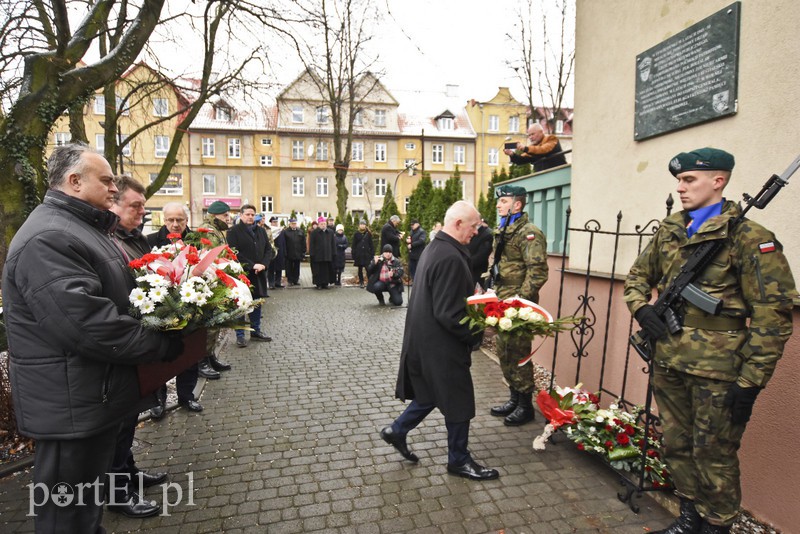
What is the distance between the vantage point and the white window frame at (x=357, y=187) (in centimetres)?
4247

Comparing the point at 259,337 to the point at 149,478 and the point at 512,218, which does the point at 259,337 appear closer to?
the point at 149,478

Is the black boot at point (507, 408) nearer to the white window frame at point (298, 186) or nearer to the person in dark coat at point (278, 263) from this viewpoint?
the person in dark coat at point (278, 263)

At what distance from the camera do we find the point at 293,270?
14602mm

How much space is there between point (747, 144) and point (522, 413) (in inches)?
112

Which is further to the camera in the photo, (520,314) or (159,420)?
(159,420)

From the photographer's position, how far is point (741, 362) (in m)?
2.43

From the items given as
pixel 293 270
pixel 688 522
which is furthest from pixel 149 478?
pixel 293 270

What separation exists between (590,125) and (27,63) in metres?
5.63

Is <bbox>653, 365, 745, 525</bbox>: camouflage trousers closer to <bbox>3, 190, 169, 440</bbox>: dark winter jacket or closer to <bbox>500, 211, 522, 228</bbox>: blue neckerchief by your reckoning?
<bbox>500, 211, 522, 228</bbox>: blue neckerchief

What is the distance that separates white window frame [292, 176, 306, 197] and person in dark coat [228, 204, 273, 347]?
112 feet

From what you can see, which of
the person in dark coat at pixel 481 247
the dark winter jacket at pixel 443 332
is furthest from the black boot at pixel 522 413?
the person in dark coat at pixel 481 247

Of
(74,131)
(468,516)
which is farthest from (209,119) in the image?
(468,516)

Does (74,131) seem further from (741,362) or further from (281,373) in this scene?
(741,362)

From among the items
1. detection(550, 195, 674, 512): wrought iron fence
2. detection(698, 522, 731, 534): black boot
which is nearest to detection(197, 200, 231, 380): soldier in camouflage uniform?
detection(550, 195, 674, 512): wrought iron fence
